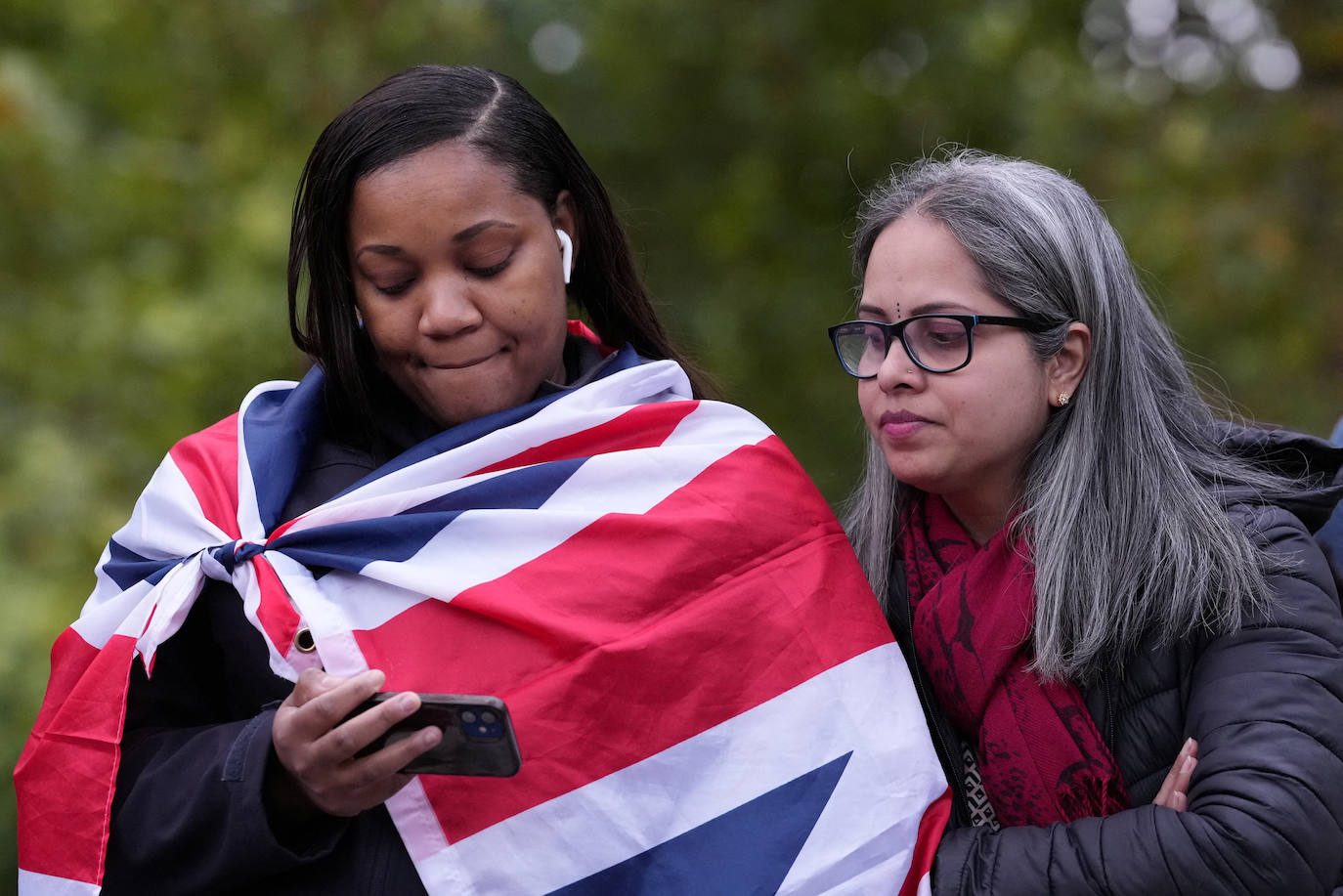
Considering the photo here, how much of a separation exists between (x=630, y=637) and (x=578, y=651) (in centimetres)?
8

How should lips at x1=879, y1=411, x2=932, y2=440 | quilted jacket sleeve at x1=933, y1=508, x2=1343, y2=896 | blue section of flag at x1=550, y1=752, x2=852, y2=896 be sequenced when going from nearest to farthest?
quilted jacket sleeve at x1=933, y1=508, x2=1343, y2=896
blue section of flag at x1=550, y1=752, x2=852, y2=896
lips at x1=879, y1=411, x2=932, y2=440

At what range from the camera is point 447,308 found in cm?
212

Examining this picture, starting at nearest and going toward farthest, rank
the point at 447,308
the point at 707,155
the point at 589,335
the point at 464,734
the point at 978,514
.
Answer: the point at 464,734 → the point at 447,308 → the point at 978,514 → the point at 589,335 → the point at 707,155

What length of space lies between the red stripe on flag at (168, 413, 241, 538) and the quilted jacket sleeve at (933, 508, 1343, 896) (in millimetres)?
1195

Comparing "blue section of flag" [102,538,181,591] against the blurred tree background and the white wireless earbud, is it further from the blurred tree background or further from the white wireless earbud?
the blurred tree background

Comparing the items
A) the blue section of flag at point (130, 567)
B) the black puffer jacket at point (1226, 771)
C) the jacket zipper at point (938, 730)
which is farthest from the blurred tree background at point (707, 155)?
the black puffer jacket at point (1226, 771)

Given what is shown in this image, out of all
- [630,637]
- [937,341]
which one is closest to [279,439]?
[630,637]

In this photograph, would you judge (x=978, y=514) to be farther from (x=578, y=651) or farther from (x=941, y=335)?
(x=578, y=651)

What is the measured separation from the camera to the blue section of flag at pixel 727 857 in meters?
1.99

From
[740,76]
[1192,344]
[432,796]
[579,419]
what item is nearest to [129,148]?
[740,76]

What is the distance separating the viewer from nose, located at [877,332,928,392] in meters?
2.18

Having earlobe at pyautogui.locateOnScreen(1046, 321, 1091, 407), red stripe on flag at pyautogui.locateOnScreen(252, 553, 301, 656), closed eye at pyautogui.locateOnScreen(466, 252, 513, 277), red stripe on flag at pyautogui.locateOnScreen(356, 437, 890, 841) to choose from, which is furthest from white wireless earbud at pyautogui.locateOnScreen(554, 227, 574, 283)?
earlobe at pyautogui.locateOnScreen(1046, 321, 1091, 407)

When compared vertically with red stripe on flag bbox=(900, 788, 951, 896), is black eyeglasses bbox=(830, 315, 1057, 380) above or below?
above

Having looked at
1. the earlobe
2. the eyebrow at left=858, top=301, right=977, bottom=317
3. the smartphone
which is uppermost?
the eyebrow at left=858, top=301, right=977, bottom=317
